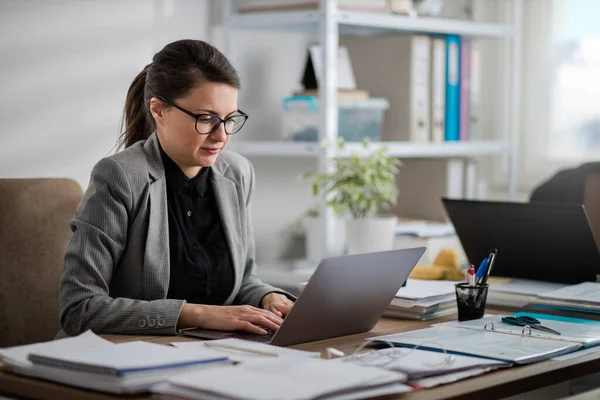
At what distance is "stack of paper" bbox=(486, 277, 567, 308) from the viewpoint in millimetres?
2115

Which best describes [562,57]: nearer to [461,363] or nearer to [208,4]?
[208,4]

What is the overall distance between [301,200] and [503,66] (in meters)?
1.21

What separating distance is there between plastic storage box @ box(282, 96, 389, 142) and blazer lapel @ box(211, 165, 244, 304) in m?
0.93

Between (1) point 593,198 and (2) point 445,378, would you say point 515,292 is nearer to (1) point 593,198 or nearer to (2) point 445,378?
(2) point 445,378

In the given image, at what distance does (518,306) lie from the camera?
2.11m

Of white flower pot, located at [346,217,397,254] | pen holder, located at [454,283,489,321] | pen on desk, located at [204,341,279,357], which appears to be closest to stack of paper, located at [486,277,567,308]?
pen holder, located at [454,283,489,321]

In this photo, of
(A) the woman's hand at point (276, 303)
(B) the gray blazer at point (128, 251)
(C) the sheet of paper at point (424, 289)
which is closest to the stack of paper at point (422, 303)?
(C) the sheet of paper at point (424, 289)

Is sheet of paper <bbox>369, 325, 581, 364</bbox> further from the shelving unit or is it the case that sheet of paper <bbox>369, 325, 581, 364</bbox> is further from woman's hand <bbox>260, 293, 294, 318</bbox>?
the shelving unit

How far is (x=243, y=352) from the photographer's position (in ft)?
5.05

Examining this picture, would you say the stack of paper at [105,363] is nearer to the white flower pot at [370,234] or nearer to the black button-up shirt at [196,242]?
the black button-up shirt at [196,242]

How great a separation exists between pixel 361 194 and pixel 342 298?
4.24 feet

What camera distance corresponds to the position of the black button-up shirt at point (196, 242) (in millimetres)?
2062

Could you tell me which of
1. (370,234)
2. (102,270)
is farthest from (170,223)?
(370,234)

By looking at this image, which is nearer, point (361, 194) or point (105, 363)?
point (105, 363)
